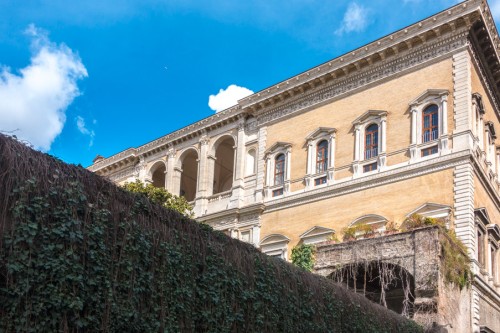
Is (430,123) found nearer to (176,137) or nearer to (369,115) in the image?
(369,115)

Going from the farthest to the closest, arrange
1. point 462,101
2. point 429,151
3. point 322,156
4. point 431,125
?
point 322,156 < point 431,125 < point 429,151 < point 462,101

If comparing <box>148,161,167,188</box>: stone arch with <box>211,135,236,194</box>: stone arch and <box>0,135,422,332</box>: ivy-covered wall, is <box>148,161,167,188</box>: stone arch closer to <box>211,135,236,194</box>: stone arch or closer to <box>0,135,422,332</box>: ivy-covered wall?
<box>211,135,236,194</box>: stone arch

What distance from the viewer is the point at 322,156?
1245 inches

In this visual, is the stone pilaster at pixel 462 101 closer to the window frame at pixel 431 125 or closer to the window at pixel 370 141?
the window frame at pixel 431 125

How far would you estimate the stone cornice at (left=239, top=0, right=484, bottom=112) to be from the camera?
88.7 feet

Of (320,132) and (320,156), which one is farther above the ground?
(320,132)

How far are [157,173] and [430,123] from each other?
22819mm

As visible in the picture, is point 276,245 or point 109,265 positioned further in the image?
point 276,245

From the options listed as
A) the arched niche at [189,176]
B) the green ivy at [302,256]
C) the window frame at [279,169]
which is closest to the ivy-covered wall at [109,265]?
the green ivy at [302,256]

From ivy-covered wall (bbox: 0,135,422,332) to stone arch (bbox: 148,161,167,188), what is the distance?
3120 centimetres

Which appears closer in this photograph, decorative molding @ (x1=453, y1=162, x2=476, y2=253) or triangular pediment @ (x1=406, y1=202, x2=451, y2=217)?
decorative molding @ (x1=453, y1=162, x2=476, y2=253)

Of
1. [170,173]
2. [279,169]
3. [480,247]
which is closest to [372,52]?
[279,169]

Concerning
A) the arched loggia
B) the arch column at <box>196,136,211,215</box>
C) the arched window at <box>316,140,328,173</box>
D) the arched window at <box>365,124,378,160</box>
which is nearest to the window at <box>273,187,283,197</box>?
the arched window at <box>316,140,328,173</box>

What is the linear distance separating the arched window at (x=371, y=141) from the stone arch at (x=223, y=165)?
11.8 m
